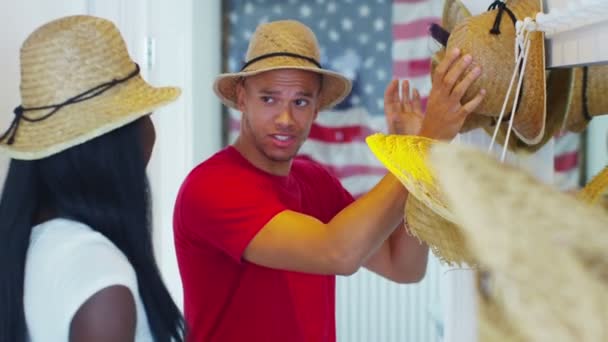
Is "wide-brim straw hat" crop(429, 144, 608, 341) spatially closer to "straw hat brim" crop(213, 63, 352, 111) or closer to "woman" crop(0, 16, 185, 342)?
"woman" crop(0, 16, 185, 342)

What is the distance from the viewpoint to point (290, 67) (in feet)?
4.22

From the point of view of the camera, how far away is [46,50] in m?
0.91

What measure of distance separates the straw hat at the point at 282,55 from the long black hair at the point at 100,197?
0.45 m

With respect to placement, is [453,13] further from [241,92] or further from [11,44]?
[11,44]

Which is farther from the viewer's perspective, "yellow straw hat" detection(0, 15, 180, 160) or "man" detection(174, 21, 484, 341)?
"man" detection(174, 21, 484, 341)

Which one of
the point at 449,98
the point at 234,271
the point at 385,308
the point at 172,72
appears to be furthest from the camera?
the point at 385,308

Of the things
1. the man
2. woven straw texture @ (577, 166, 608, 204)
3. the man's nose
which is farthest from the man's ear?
woven straw texture @ (577, 166, 608, 204)

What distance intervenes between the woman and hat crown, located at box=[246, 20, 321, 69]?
389 millimetres

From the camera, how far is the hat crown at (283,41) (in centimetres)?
133

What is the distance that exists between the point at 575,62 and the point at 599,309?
0.55 metres

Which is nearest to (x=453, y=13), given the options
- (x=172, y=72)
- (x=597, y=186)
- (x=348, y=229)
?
(x=348, y=229)

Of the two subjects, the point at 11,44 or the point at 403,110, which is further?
the point at 11,44

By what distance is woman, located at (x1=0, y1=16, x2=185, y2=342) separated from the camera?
2.57 ft

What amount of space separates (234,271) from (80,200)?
16.2 inches
